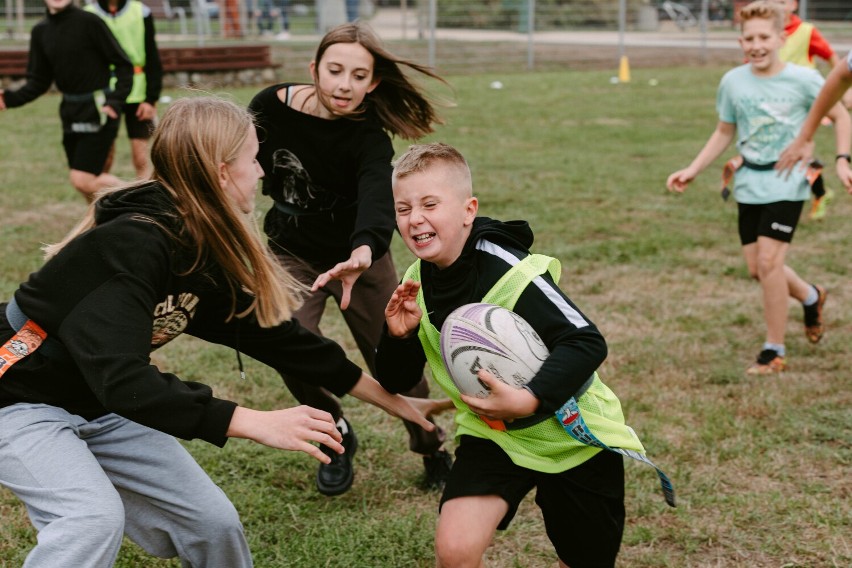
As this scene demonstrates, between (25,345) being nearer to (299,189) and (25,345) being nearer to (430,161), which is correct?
(430,161)

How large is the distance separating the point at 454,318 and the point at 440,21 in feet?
78.5

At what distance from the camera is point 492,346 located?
2.91m

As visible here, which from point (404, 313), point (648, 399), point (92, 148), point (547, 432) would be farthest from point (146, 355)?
point (92, 148)

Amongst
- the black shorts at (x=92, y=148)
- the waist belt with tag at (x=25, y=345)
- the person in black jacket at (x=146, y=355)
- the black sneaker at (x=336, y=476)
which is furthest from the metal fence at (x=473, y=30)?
the waist belt with tag at (x=25, y=345)

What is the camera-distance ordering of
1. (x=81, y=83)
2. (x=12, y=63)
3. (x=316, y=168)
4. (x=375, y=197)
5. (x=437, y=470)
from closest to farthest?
(x=375, y=197), (x=316, y=168), (x=437, y=470), (x=81, y=83), (x=12, y=63)

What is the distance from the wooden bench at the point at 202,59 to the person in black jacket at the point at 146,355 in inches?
605

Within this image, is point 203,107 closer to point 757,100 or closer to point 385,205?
point 385,205

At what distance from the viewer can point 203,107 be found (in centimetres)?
298

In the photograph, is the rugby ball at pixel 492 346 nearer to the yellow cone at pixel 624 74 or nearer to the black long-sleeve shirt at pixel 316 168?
the black long-sleeve shirt at pixel 316 168

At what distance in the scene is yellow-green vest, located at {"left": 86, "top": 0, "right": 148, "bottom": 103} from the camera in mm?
8773

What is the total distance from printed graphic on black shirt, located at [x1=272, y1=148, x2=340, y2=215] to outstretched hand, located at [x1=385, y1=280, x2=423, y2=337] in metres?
1.25

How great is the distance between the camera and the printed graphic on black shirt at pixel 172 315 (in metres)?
2.89

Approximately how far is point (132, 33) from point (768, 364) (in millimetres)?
5902

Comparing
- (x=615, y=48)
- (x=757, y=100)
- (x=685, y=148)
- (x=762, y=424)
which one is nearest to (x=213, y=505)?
(x=762, y=424)
